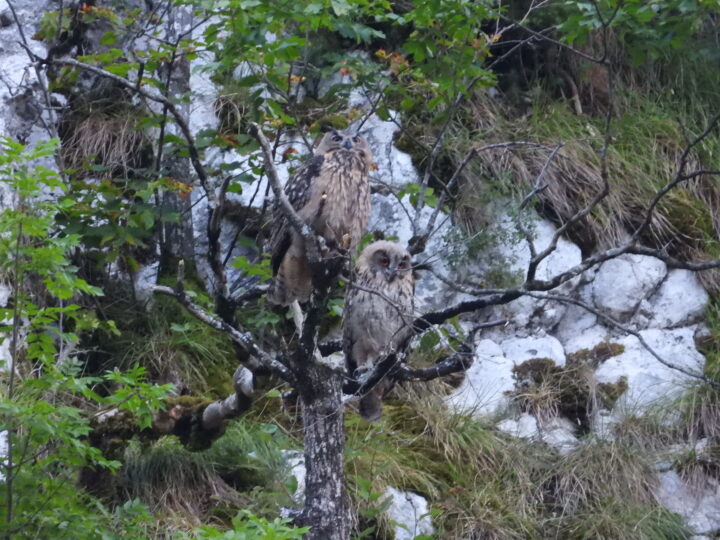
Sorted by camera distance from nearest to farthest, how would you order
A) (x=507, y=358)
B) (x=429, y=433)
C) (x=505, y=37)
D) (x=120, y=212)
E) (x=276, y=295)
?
(x=276, y=295) → (x=120, y=212) → (x=429, y=433) → (x=507, y=358) → (x=505, y=37)

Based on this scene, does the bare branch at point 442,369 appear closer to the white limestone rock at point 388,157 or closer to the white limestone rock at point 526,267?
the white limestone rock at point 526,267

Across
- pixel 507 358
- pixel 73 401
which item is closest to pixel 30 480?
pixel 73 401

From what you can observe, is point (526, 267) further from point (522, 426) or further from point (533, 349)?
point (522, 426)

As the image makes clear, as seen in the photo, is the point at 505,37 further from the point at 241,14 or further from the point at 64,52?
the point at 241,14

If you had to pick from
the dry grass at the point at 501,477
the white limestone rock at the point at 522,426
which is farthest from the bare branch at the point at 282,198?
the white limestone rock at the point at 522,426

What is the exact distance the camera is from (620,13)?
4.16 m

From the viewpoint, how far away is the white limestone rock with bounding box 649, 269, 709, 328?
7035 mm

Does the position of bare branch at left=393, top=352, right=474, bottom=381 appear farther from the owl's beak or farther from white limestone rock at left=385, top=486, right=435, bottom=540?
white limestone rock at left=385, top=486, right=435, bottom=540

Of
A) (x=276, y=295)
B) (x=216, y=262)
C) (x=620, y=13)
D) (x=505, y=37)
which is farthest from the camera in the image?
(x=505, y=37)

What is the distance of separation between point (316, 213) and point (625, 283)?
327 cm

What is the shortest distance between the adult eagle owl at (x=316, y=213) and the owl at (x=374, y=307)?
666mm

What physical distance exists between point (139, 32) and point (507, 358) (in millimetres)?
3331

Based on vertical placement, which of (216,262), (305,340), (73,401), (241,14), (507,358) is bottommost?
(507,358)

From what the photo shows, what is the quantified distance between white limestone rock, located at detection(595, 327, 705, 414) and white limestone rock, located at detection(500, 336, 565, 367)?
309 millimetres
